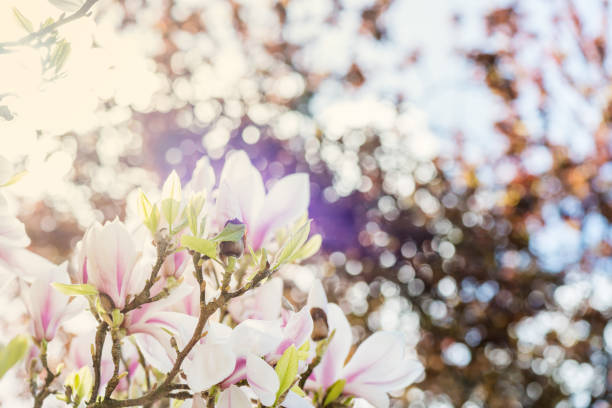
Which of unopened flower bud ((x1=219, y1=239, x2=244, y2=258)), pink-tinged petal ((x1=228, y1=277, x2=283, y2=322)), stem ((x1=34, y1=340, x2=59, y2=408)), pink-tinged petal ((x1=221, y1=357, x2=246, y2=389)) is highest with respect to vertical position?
unopened flower bud ((x1=219, y1=239, x2=244, y2=258))

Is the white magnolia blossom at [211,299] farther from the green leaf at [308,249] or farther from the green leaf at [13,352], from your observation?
the green leaf at [13,352]

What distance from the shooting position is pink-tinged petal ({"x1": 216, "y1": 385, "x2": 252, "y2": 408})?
1.93 ft

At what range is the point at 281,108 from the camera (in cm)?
388

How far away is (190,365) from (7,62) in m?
0.39

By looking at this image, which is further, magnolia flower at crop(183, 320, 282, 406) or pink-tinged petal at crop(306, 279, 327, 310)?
pink-tinged petal at crop(306, 279, 327, 310)

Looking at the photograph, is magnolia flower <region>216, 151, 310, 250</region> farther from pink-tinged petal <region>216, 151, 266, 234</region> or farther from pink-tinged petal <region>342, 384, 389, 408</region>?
pink-tinged petal <region>342, 384, 389, 408</region>

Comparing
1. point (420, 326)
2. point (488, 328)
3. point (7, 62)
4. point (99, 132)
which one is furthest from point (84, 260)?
point (488, 328)

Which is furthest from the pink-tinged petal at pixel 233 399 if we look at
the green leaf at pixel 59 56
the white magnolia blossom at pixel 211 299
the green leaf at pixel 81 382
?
the green leaf at pixel 59 56

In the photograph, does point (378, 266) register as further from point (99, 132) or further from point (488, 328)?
point (99, 132)

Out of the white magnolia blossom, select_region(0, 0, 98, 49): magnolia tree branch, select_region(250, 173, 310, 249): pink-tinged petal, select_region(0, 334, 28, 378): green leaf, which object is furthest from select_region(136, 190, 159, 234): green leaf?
select_region(0, 334, 28, 378): green leaf

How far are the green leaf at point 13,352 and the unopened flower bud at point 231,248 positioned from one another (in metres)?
0.30

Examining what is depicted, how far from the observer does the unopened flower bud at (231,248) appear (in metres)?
0.61

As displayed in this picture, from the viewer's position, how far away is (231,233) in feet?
1.96

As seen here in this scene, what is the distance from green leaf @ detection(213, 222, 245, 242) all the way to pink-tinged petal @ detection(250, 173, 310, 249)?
75 mm
